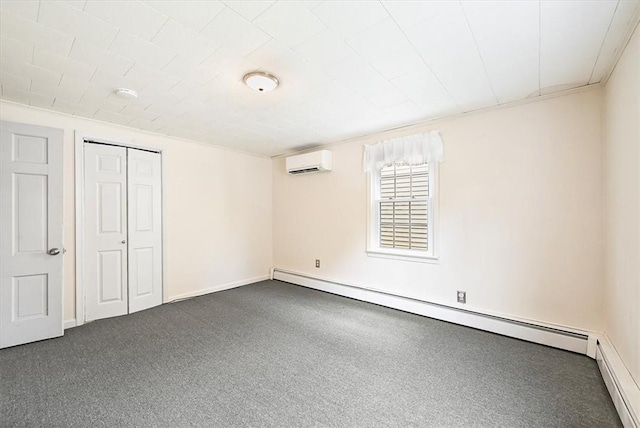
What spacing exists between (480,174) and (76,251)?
472 cm

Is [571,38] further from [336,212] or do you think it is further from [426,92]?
[336,212]

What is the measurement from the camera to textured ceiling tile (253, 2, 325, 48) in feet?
5.18

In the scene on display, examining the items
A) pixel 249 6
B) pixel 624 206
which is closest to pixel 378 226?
pixel 624 206

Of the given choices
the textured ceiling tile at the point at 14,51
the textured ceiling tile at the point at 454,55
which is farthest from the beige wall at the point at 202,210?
the textured ceiling tile at the point at 454,55

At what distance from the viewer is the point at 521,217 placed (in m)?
2.84

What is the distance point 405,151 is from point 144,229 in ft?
12.1

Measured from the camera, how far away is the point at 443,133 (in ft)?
11.1

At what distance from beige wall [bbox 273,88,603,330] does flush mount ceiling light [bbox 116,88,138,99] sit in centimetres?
294

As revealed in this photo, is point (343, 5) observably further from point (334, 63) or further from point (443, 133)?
point (443, 133)

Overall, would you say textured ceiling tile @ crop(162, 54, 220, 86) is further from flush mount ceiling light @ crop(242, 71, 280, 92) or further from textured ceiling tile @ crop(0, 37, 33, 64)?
textured ceiling tile @ crop(0, 37, 33, 64)

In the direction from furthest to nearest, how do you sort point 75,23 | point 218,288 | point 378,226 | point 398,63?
point 218,288 < point 378,226 < point 398,63 < point 75,23

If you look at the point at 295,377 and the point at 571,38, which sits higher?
the point at 571,38

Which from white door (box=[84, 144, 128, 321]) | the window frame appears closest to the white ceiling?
white door (box=[84, 144, 128, 321])

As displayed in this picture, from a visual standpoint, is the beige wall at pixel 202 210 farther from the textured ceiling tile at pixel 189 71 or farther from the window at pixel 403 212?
the window at pixel 403 212
